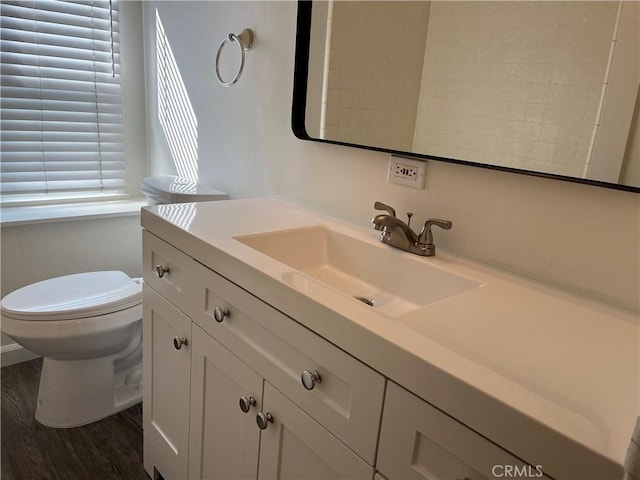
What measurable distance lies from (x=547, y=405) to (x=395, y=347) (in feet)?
0.68

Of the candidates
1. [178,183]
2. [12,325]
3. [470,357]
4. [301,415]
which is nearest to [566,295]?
[470,357]

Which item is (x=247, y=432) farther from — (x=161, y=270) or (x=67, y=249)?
(x=67, y=249)

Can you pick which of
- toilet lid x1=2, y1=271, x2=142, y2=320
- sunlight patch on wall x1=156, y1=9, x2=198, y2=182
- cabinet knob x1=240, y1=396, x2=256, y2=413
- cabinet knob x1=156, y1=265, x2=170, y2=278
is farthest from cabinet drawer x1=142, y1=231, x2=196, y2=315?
sunlight patch on wall x1=156, y1=9, x2=198, y2=182

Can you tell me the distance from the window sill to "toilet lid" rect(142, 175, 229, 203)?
0.34m

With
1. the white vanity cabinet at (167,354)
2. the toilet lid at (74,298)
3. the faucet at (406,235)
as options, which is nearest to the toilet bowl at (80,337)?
the toilet lid at (74,298)

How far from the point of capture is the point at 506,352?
704 millimetres

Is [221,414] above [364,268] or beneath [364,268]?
beneath

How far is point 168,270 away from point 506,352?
0.92 meters

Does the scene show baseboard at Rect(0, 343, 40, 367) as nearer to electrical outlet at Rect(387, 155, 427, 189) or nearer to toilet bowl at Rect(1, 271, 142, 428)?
toilet bowl at Rect(1, 271, 142, 428)

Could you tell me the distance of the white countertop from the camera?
549 millimetres

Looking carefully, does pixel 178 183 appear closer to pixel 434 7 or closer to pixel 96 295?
pixel 96 295

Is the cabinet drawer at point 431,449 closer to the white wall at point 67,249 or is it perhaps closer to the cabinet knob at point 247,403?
the cabinet knob at point 247,403

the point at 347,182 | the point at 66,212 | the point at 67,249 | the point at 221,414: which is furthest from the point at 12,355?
the point at 347,182

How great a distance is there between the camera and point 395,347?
70 centimetres
